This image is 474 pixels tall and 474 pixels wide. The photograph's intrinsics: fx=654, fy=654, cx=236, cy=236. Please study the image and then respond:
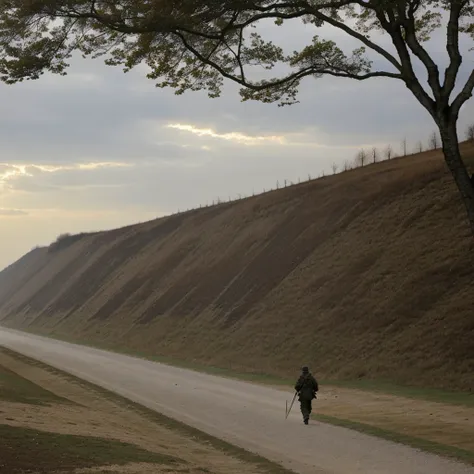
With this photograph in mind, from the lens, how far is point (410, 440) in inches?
651

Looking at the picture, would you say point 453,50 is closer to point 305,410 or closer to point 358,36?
point 358,36

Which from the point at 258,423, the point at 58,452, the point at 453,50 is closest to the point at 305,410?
the point at 258,423

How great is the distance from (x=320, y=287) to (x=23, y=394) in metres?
26.0

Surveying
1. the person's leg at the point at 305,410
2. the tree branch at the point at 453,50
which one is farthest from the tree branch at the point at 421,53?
the person's leg at the point at 305,410

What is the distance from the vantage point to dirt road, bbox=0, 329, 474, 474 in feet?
45.5

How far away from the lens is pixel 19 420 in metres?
16.4

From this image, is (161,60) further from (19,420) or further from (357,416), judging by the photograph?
(357,416)

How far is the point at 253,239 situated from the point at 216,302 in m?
10.9

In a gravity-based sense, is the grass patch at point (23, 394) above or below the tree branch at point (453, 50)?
below

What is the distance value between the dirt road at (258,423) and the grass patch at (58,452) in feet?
10.7

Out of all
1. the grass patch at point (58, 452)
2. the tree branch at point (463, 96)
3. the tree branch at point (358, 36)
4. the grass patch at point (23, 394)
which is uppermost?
the tree branch at point (358, 36)

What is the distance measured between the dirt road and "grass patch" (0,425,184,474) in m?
3.26

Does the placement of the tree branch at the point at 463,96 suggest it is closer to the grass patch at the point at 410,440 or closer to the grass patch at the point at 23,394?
the grass patch at the point at 410,440

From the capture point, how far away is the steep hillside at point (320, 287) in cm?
3422
